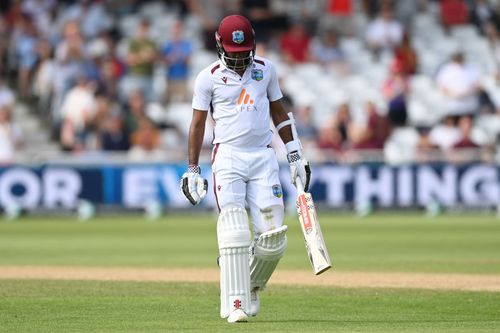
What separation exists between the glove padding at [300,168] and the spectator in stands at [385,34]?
17.6 meters

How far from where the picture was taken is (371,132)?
76.4ft

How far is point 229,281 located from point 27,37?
17.7m

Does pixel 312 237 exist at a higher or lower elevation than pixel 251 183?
lower

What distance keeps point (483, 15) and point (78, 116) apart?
9535 millimetres

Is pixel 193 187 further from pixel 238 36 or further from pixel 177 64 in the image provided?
pixel 177 64

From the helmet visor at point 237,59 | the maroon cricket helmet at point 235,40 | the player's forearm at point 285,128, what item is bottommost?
the player's forearm at point 285,128

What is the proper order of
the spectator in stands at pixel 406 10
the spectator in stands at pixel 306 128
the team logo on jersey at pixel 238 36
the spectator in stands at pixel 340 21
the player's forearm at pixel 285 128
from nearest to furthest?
the team logo on jersey at pixel 238 36, the player's forearm at pixel 285 128, the spectator in stands at pixel 306 128, the spectator in stands at pixel 340 21, the spectator in stands at pixel 406 10

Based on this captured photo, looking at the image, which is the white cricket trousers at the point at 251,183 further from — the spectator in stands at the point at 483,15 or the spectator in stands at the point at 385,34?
the spectator in stands at the point at 483,15

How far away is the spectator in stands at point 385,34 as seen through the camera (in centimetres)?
2675

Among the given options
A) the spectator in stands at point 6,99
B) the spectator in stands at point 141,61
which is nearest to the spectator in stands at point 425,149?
the spectator in stands at point 141,61

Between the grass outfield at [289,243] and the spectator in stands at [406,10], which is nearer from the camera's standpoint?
the grass outfield at [289,243]

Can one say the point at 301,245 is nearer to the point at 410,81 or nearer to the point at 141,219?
the point at 141,219

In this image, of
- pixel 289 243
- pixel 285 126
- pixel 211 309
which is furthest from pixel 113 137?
pixel 285 126

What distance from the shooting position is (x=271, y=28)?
26922 mm
